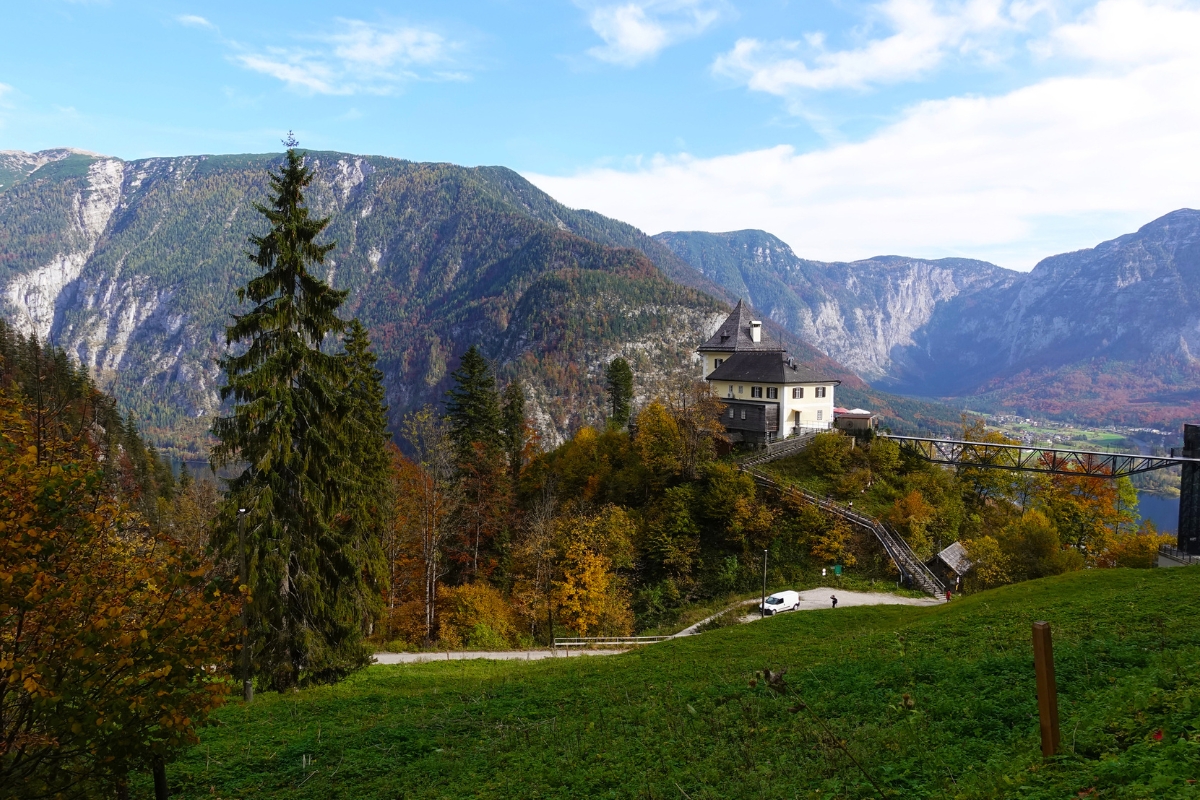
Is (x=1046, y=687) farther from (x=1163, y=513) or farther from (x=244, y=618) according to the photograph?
(x=1163, y=513)

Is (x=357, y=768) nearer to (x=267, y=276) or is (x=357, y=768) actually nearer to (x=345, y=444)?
(x=345, y=444)

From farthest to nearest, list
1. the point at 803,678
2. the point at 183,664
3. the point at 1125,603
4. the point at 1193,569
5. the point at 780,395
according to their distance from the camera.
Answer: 1. the point at 780,395
2. the point at 1193,569
3. the point at 1125,603
4. the point at 803,678
5. the point at 183,664

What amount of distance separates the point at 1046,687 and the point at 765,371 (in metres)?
50.1

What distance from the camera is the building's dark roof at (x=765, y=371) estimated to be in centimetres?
5384

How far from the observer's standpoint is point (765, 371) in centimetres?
5541

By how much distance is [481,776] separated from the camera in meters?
12.5

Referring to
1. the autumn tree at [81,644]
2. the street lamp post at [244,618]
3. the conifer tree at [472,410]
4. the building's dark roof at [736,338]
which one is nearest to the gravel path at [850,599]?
the street lamp post at [244,618]

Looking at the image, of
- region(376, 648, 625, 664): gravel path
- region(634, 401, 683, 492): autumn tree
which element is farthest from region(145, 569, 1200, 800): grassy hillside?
region(634, 401, 683, 492): autumn tree

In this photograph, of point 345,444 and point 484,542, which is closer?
point 345,444

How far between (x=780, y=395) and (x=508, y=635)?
3006 cm

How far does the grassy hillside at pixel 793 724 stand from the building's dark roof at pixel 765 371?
32.8 m

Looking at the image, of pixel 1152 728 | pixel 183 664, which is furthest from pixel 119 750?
pixel 1152 728

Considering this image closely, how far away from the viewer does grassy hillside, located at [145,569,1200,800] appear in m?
8.18

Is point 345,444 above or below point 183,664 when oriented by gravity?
above
